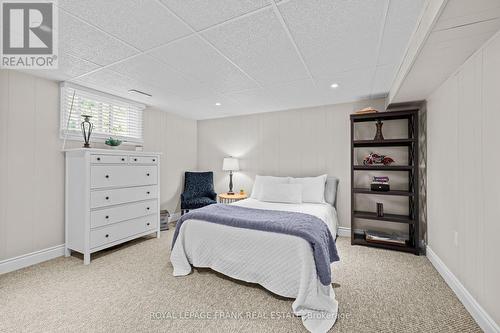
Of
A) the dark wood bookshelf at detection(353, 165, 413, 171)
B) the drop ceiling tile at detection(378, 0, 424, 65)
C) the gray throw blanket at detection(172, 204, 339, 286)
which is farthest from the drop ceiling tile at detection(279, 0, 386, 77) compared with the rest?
the gray throw blanket at detection(172, 204, 339, 286)

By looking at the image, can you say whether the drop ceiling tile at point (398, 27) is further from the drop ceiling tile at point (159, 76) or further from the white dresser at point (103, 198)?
the white dresser at point (103, 198)

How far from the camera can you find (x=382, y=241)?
3082mm

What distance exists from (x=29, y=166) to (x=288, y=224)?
3099mm

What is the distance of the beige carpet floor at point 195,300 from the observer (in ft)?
5.29

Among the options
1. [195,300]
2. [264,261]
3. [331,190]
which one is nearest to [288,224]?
[264,261]

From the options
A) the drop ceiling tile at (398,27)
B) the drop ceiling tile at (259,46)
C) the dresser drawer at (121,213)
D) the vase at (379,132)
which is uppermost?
the drop ceiling tile at (259,46)

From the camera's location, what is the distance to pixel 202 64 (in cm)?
232

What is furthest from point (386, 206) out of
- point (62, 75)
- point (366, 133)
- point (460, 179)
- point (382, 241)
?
point (62, 75)

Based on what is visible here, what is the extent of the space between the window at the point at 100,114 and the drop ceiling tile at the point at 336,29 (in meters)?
2.96

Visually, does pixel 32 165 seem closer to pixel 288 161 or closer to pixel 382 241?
pixel 288 161

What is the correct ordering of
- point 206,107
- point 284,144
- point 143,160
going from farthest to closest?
1. point 284,144
2. point 206,107
3. point 143,160

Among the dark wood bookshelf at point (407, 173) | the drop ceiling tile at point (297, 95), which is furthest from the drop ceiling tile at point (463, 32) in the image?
the dark wood bookshelf at point (407, 173)

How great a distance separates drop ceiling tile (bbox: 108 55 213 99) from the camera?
7.52 feet

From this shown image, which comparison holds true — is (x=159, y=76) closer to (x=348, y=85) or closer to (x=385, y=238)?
(x=348, y=85)
